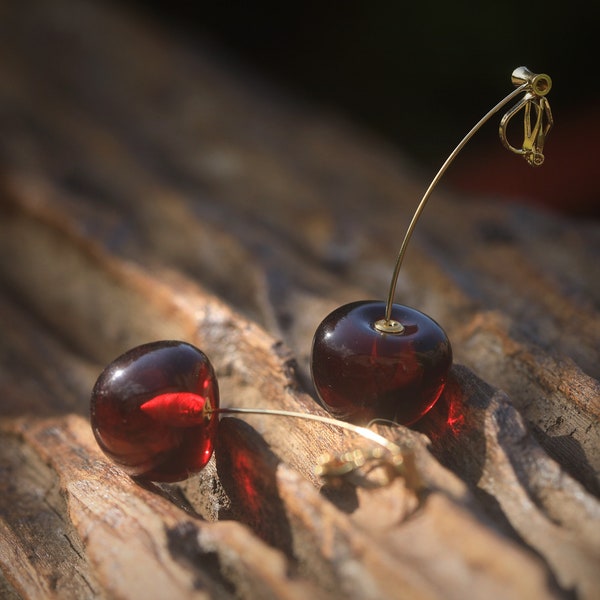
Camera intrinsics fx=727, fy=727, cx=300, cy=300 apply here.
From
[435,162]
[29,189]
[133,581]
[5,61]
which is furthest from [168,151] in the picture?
[133,581]

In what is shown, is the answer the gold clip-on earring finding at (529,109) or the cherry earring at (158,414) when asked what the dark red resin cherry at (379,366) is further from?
the gold clip-on earring finding at (529,109)

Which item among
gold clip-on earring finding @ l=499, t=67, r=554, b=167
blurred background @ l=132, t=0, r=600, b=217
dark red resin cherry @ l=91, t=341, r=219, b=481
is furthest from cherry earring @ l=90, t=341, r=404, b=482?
blurred background @ l=132, t=0, r=600, b=217

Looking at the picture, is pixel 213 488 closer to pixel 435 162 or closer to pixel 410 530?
pixel 410 530

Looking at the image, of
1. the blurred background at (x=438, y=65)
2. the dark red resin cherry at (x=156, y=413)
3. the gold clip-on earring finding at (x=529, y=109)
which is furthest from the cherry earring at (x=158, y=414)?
the blurred background at (x=438, y=65)

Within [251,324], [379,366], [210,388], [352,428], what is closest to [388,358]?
[379,366]

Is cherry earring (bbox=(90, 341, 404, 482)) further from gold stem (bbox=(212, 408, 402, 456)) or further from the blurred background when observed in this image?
the blurred background

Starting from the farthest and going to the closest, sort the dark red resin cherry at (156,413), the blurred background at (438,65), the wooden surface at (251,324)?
the blurred background at (438,65), the dark red resin cherry at (156,413), the wooden surface at (251,324)
